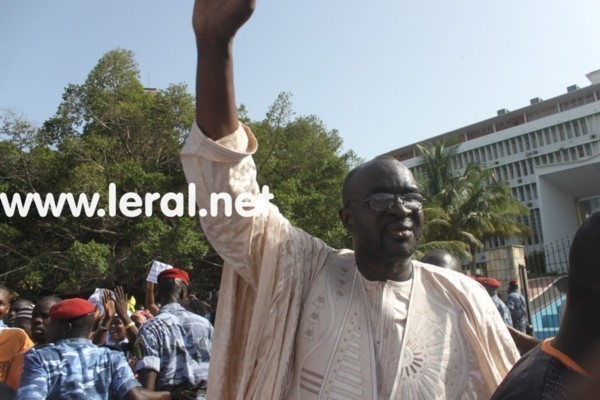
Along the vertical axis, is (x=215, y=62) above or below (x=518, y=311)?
above

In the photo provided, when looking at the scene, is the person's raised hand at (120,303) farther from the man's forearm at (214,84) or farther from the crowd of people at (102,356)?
the man's forearm at (214,84)

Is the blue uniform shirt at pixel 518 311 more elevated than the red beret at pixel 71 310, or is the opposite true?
the red beret at pixel 71 310

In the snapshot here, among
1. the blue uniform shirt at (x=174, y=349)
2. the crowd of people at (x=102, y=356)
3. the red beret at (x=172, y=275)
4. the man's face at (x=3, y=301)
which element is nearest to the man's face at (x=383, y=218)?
the crowd of people at (x=102, y=356)

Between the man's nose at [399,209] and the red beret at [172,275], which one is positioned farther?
the red beret at [172,275]

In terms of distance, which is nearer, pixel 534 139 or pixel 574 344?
pixel 574 344

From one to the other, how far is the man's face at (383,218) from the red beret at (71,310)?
204 centimetres

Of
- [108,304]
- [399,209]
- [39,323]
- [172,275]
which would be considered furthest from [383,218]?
[108,304]

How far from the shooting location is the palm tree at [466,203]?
85.5 ft

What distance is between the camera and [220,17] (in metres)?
1.65

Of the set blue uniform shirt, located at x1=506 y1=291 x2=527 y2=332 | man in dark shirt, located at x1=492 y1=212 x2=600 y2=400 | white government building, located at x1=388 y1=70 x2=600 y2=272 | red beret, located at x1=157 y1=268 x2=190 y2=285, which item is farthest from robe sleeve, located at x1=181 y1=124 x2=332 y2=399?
white government building, located at x1=388 y1=70 x2=600 y2=272

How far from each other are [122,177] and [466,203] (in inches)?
652

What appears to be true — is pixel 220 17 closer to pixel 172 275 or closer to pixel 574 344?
pixel 574 344

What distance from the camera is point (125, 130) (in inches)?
828

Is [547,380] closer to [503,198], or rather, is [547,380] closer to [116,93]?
[116,93]
